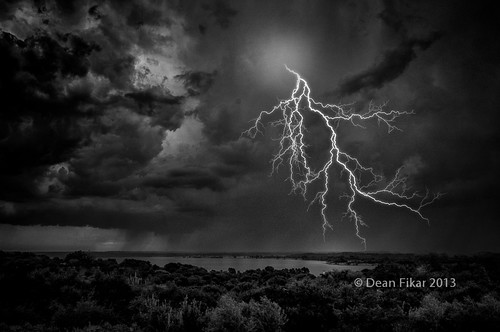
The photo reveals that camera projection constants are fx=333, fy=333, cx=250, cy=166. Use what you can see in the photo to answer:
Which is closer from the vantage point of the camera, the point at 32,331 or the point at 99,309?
the point at 32,331

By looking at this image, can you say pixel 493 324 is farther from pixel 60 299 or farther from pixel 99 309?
pixel 60 299

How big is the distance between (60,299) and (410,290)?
1575cm

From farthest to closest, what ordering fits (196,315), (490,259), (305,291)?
1. (490,259)
2. (305,291)
3. (196,315)

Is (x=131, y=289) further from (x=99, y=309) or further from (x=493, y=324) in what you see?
(x=493, y=324)

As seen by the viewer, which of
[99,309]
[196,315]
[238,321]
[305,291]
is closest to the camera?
[238,321]

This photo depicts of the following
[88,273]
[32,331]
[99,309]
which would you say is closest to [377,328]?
[99,309]

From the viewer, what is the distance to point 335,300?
39.2 ft

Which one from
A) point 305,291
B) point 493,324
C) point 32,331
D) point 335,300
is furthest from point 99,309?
point 493,324

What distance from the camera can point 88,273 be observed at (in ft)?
73.0

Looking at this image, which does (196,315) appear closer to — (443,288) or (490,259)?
(443,288)

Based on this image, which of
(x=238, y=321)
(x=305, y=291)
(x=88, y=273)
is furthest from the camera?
(x=88, y=273)

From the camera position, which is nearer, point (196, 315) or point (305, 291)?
point (196, 315)

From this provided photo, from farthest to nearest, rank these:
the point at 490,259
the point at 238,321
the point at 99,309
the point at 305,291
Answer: the point at 490,259, the point at 305,291, the point at 99,309, the point at 238,321

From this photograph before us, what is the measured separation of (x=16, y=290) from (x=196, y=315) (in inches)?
307
